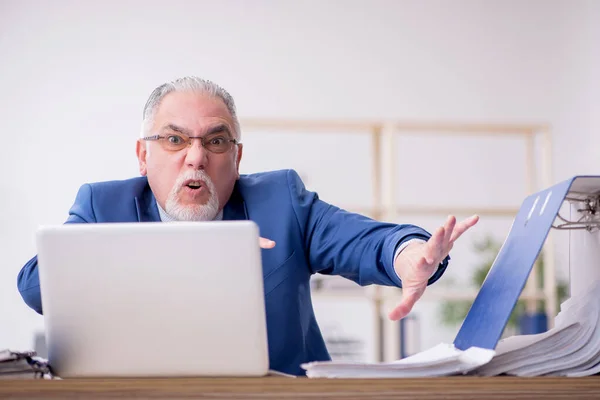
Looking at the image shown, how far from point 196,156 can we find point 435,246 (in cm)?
77

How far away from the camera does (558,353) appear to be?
1.03m

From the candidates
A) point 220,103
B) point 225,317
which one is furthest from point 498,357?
point 220,103

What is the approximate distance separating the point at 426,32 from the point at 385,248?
3.93m

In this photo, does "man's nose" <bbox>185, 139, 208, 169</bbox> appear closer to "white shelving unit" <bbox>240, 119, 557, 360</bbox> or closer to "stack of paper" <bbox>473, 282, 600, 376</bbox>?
"stack of paper" <bbox>473, 282, 600, 376</bbox>

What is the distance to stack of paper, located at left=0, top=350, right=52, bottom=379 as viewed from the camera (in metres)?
0.98

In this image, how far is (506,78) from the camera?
5.18 metres

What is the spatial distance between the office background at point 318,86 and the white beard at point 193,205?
3.01m

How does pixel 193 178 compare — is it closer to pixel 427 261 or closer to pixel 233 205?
pixel 233 205

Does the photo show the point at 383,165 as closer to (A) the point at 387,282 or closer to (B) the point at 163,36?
(B) the point at 163,36

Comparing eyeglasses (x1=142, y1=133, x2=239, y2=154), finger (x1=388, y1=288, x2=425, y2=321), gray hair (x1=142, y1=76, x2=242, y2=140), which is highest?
gray hair (x1=142, y1=76, x2=242, y2=140)

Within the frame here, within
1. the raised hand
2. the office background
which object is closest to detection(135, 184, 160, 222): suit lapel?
the raised hand

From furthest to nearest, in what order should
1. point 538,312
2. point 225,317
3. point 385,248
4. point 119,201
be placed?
point 538,312
point 119,201
point 385,248
point 225,317

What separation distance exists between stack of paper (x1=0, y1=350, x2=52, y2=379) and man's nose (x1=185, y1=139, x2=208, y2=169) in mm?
761

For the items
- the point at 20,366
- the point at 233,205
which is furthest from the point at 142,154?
the point at 20,366
